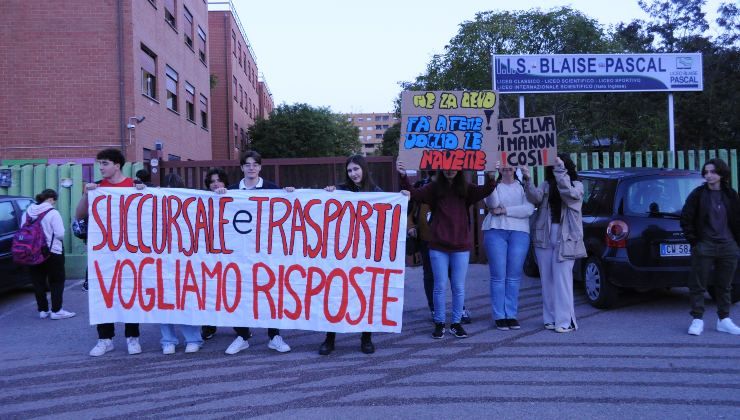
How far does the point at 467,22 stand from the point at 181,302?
30716 mm

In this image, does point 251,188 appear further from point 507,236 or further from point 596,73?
point 596,73

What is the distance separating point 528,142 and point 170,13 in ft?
57.1

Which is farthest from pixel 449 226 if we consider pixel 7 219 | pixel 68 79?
pixel 68 79

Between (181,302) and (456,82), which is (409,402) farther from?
(456,82)

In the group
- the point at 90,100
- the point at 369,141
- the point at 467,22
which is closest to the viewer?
the point at 90,100

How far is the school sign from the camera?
13664 mm

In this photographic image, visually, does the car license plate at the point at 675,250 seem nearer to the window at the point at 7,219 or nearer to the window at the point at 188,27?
the window at the point at 7,219

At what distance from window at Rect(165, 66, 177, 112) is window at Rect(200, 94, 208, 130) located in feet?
14.1

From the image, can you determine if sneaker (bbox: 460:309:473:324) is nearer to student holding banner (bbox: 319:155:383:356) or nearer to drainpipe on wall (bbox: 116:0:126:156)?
student holding banner (bbox: 319:155:383:356)

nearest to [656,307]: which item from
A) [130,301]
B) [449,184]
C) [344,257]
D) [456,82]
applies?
[449,184]

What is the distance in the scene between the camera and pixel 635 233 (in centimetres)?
647

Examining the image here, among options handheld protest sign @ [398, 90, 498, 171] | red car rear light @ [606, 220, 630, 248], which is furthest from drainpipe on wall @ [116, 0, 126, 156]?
red car rear light @ [606, 220, 630, 248]

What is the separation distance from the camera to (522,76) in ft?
45.0

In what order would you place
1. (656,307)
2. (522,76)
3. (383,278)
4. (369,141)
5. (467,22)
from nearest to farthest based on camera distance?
(383,278)
(656,307)
(522,76)
(467,22)
(369,141)
